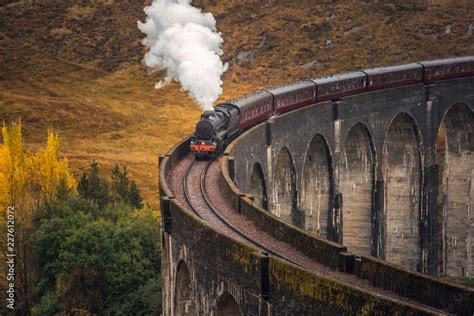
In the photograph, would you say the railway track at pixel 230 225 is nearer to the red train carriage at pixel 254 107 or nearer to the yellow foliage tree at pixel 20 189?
the red train carriage at pixel 254 107

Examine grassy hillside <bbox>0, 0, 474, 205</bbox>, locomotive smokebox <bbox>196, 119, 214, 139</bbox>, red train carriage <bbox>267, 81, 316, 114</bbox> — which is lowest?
locomotive smokebox <bbox>196, 119, 214, 139</bbox>

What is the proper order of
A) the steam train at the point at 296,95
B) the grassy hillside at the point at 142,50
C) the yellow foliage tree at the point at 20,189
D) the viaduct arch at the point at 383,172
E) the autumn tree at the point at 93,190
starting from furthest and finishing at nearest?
1. the grassy hillside at the point at 142,50
2. the autumn tree at the point at 93,190
3. the yellow foliage tree at the point at 20,189
4. the viaduct arch at the point at 383,172
5. the steam train at the point at 296,95

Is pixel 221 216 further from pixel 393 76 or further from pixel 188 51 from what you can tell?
pixel 393 76

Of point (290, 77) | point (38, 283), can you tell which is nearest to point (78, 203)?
point (38, 283)

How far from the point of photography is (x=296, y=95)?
1769 inches

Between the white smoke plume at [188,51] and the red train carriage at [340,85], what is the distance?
527cm

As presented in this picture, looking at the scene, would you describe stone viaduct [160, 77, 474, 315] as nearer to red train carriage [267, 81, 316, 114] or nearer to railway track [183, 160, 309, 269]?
railway track [183, 160, 309, 269]

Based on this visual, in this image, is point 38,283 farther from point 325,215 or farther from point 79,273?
point 325,215

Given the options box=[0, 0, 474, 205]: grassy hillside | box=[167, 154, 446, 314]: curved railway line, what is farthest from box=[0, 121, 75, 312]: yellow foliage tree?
box=[0, 0, 474, 205]: grassy hillside

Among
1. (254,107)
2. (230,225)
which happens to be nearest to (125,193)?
(254,107)

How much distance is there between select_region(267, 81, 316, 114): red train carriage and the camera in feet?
143

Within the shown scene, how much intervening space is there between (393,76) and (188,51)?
12008 mm

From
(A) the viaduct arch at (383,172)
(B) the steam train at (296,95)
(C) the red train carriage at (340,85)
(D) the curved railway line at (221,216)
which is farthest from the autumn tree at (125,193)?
(D) the curved railway line at (221,216)

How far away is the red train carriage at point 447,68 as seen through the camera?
53875 millimetres
